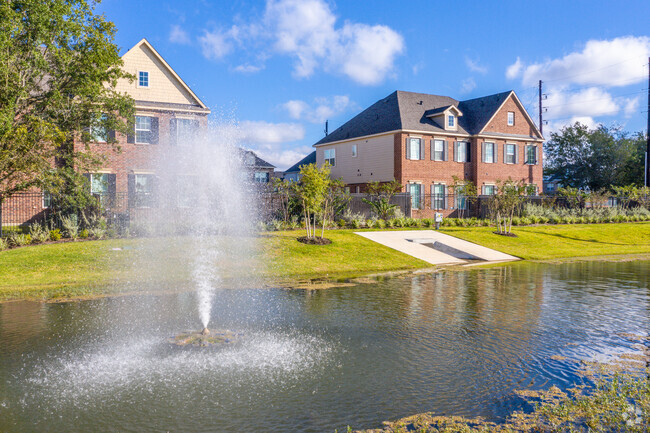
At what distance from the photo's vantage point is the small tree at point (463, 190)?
38.2m

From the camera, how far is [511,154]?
44.2m

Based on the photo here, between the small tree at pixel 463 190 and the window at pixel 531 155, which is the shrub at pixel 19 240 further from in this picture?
the window at pixel 531 155

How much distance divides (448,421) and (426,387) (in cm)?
109

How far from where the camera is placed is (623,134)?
210ft

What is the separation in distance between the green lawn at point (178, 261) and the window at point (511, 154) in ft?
57.7

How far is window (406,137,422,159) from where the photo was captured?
39031 mm

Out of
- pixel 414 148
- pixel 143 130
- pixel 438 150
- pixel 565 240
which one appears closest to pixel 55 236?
pixel 143 130

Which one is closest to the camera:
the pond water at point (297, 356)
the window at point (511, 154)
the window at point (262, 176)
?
the pond water at point (297, 356)

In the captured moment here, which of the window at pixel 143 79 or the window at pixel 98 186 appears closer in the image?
the window at pixel 98 186

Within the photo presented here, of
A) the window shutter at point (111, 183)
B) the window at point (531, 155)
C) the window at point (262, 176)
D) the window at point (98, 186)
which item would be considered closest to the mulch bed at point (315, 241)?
the window at point (98, 186)

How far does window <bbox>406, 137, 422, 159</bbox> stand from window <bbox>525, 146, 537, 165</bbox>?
11.6 metres

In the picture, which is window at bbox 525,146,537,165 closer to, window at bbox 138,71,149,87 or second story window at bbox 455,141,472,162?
second story window at bbox 455,141,472,162

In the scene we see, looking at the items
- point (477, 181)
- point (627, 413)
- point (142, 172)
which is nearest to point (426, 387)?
point (627, 413)

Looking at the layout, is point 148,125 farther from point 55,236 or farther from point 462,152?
point 462,152
